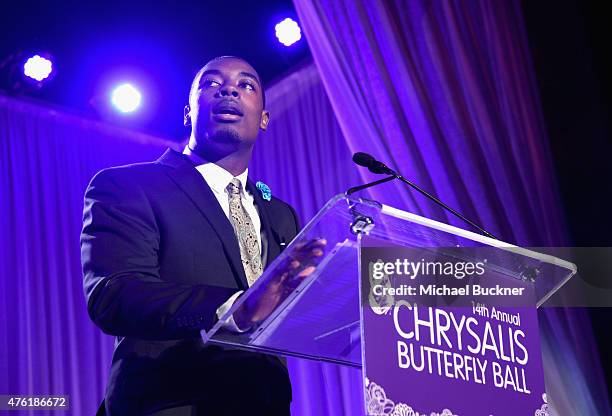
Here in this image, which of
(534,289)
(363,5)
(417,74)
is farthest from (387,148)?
(534,289)

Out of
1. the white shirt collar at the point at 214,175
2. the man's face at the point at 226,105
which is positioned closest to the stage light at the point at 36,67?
the man's face at the point at 226,105

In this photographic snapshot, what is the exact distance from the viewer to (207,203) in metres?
2.15

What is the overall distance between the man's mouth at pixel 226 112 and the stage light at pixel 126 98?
3.18m

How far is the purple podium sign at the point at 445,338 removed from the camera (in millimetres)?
1393

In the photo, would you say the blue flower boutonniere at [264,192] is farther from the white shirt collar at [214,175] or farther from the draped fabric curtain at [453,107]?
the draped fabric curtain at [453,107]

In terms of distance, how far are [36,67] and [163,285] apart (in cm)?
378

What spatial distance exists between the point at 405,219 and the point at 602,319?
185cm

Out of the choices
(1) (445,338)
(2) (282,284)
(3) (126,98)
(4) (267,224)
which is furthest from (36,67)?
(1) (445,338)

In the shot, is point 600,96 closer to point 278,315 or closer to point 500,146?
point 500,146

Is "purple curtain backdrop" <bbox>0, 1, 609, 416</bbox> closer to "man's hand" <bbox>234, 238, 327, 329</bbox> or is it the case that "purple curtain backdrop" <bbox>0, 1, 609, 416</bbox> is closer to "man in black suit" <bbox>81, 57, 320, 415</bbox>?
"man in black suit" <bbox>81, 57, 320, 415</bbox>

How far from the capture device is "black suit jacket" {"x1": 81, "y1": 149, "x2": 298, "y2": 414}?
1.75 metres

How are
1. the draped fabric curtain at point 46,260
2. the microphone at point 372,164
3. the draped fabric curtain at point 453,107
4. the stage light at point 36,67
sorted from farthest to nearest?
1. the stage light at point 36,67
2. the draped fabric curtain at point 46,260
3. the draped fabric curtain at point 453,107
4. the microphone at point 372,164

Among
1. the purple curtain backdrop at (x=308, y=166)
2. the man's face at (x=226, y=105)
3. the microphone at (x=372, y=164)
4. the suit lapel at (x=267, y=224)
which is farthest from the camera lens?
the purple curtain backdrop at (x=308, y=166)

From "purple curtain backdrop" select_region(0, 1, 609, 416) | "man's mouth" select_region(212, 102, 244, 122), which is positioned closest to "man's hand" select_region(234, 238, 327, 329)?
"man's mouth" select_region(212, 102, 244, 122)
